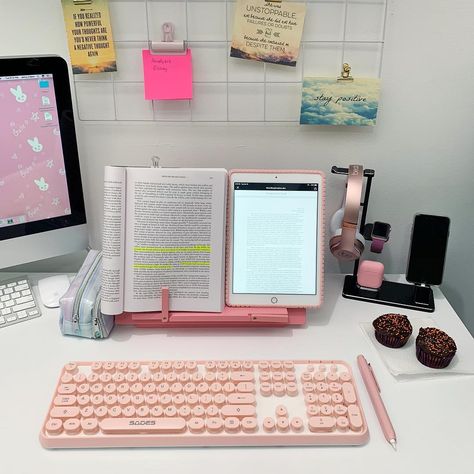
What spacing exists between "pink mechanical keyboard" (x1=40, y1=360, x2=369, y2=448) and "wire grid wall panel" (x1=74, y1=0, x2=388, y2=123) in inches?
20.0

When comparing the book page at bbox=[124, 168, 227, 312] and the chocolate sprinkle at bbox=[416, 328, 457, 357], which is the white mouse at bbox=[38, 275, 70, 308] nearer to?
the book page at bbox=[124, 168, 227, 312]

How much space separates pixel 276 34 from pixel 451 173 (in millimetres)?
479

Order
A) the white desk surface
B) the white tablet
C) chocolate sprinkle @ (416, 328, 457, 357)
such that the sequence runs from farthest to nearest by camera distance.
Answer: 1. the white tablet
2. chocolate sprinkle @ (416, 328, 457, 357)
3. the white desk surface

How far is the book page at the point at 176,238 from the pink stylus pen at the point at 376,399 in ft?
0.89

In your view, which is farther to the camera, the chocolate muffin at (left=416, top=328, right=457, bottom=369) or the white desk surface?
the chocolate muffin at (left=416, top=328, right=457, bottom=369)

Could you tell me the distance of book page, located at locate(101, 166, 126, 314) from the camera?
0.90 metres

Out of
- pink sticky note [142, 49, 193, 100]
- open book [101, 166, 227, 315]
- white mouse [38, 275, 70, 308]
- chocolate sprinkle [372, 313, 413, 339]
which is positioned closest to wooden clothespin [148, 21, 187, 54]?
pink sticky note [142, 49, 193, 100]

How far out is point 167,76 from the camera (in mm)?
1005

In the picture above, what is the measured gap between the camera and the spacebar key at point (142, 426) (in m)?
0.71

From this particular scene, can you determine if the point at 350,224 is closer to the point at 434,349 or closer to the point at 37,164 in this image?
the point at 434,349

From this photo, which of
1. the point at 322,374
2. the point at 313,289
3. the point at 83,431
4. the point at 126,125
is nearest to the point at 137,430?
the point at 83,431

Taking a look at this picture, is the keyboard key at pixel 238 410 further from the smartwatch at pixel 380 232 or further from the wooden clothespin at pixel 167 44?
the wooden clothespin at pixel 167 44

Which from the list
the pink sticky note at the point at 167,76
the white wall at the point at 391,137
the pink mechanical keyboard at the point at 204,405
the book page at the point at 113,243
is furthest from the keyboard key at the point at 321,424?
the pink sticky note at the point at 167,76

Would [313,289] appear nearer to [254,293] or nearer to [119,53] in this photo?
[254,293]
